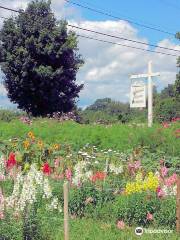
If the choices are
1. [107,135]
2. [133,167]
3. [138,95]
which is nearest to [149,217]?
[133,167]

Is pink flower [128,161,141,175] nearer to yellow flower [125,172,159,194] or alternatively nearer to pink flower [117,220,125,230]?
yellow flower [125,172,159,194]

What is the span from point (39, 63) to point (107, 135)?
1668 cm

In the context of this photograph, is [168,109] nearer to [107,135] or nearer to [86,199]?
[107,135]

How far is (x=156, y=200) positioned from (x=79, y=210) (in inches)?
44.3

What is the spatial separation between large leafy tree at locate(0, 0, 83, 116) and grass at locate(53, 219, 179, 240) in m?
23.1

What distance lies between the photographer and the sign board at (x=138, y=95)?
18.8 m

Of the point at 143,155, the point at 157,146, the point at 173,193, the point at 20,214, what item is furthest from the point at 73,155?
the point at 20,214

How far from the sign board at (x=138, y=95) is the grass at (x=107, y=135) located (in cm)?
285

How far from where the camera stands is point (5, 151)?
12.9m

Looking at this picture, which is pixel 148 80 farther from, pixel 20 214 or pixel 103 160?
pixel 20 214


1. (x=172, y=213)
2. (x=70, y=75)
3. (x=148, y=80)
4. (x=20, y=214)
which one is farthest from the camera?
(x=70, y=75)

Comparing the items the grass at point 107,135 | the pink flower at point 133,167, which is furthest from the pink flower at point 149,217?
the grass at point 107,135

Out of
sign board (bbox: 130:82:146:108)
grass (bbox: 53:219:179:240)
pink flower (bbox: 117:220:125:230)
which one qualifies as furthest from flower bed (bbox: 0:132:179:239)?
sign board (bbox: 130:82:146:108)

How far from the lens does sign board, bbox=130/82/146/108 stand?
18797 mm
